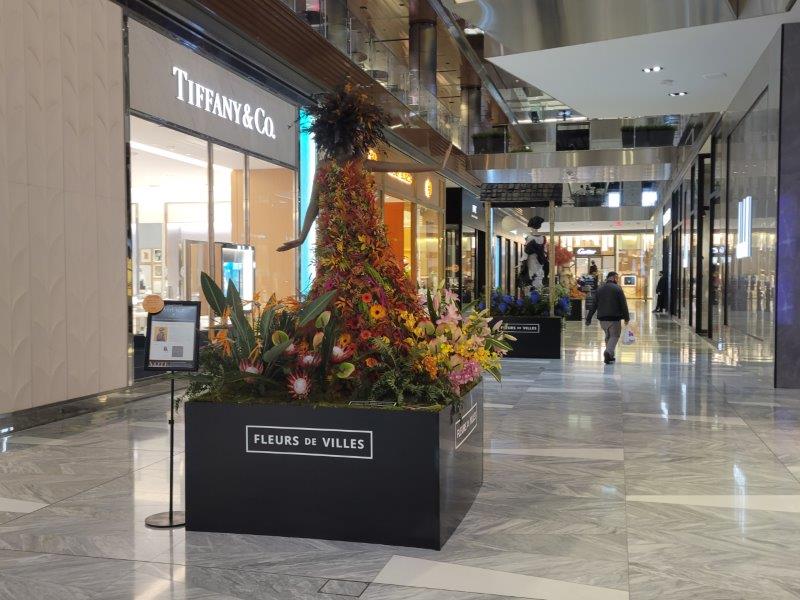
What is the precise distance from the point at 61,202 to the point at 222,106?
3.49 metres

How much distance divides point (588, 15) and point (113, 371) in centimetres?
690

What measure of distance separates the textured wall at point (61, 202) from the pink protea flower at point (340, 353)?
154 inches

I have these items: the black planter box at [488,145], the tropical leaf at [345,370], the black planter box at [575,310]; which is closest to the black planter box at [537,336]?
the tropical leaf at [345,370]

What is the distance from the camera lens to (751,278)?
37.0 feet

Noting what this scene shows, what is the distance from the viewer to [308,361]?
423 cm

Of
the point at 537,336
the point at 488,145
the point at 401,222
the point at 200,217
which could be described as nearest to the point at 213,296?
the point at 200,217

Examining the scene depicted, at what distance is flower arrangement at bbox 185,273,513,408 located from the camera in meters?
4.20

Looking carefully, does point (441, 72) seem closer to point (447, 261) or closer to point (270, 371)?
point (447, 261)

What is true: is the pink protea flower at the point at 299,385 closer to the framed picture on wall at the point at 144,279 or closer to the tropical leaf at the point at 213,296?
the tropical leaf at the point at 213,296

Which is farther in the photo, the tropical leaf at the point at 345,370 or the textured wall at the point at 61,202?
the textured wall at the point at 61,202

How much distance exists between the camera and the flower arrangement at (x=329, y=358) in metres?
4.20

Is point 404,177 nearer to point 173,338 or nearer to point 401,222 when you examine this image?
point 401,222

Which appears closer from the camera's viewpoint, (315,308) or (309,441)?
(309,441)

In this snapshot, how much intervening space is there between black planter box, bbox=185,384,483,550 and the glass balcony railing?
7.75 metres
